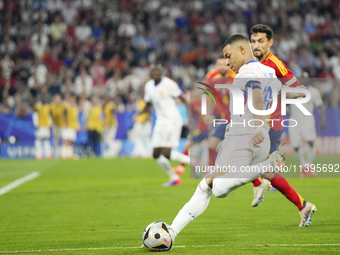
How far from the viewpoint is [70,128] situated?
2252 cm

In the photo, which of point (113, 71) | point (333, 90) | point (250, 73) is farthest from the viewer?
point (113, 71)

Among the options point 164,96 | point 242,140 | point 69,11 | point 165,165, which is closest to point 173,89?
point 164,96

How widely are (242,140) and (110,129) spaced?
18278mm

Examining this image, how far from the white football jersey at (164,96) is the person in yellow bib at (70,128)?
10.7m

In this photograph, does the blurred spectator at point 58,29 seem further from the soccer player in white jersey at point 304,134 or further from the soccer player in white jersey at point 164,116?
the soccer player in white jersey at point 304,134

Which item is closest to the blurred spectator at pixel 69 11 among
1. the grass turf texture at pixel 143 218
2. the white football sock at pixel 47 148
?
the white football sock at pixel 47 148

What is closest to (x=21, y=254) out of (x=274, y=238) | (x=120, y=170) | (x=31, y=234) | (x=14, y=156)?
(x=31, y=234)

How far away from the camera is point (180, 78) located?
2403 centimetres

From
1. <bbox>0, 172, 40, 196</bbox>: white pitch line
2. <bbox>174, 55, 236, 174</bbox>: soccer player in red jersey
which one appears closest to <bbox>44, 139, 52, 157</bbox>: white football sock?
<bbox>0, 172, 40, 196</bbox>: white pitch line

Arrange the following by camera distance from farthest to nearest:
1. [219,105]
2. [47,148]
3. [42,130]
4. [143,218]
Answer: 1. [47,148]
2. [42,130]
3. [219,105]
4. [143,218]

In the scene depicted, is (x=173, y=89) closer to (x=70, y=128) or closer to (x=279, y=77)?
(x=279, y=77)

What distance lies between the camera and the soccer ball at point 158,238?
505 cm

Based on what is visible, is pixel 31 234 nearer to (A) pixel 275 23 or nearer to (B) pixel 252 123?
(B) pixel 252 123

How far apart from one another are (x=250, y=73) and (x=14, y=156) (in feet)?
62.3
